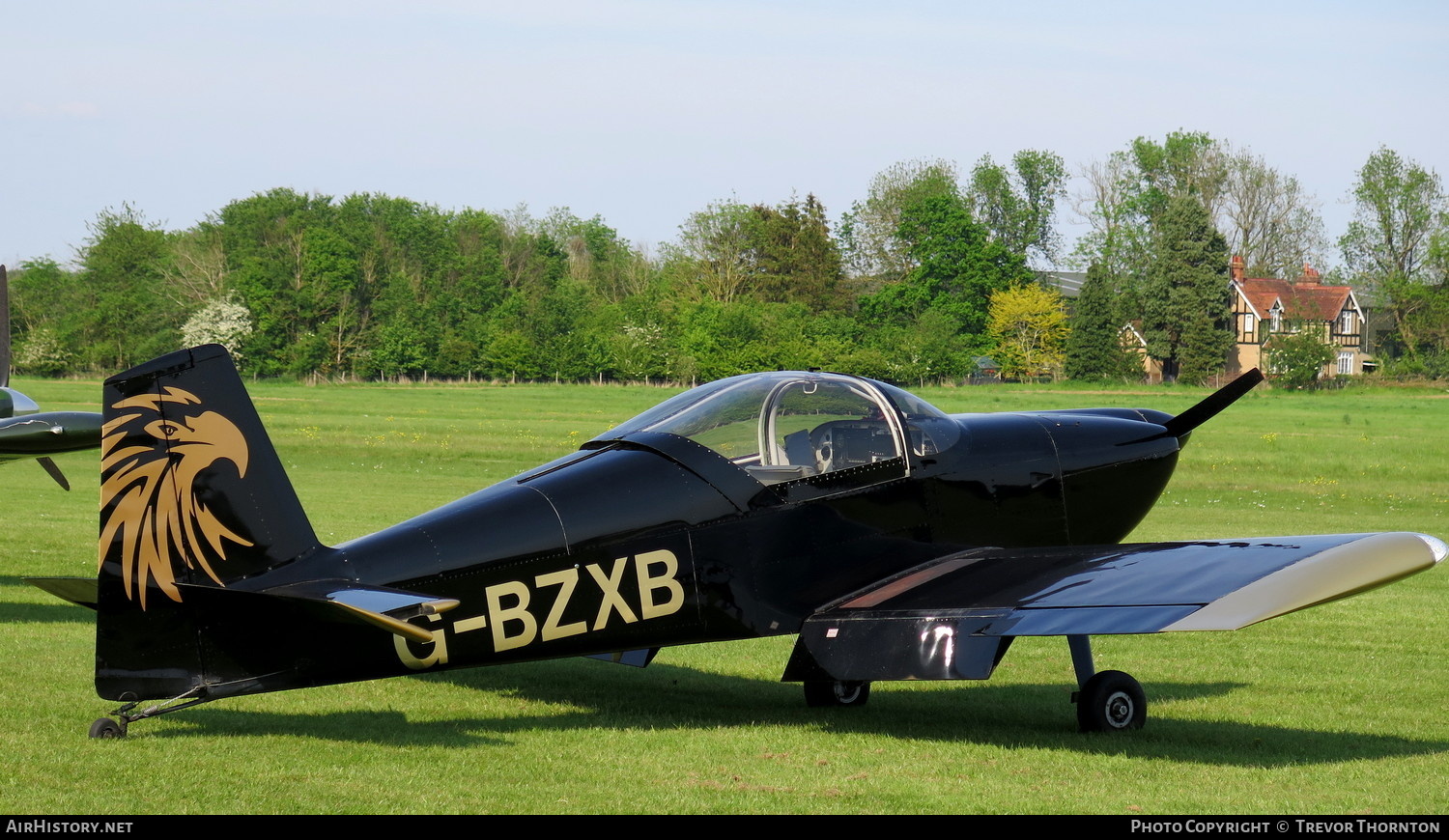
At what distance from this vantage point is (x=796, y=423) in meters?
7.40

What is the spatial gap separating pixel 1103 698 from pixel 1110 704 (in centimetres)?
8

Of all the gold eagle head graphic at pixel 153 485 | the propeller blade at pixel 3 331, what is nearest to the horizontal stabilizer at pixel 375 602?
the gold eagle head graphic at pixel 153 485

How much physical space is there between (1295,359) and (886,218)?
33995mm

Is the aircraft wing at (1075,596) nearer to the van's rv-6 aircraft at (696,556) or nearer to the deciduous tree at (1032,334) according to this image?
the van's rv-6 aircraft at (696,556)

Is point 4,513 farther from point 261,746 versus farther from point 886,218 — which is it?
point 886,218

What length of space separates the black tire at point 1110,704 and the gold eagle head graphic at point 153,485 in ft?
14.9

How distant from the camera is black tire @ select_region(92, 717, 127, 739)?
6.15 metres

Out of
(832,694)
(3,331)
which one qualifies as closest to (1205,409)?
(832,694)

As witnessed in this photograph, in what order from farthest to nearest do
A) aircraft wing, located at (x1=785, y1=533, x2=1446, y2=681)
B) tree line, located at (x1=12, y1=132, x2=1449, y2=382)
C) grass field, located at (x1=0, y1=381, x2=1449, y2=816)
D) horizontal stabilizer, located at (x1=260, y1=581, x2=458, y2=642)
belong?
tree line, located at (x1=12, y1=132, x2=1449, y2=382), aircraft wing, located at (x1=785, y1=533, x2=1446, y2=681), grass field, located at (x1=0, y1=381, x2=1449, y2=816), horizontal stabilizer, located at (x1=260, y1=581, x2=458, y2=642)

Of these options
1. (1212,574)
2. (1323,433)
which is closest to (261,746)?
(1212,574)

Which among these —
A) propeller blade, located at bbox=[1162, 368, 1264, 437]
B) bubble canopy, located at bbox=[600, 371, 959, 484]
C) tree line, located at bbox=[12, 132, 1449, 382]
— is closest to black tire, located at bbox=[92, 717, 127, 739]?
bubble canopy, located at bbox=[600, 371, 959, 484]

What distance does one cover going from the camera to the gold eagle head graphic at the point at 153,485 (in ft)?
18.8

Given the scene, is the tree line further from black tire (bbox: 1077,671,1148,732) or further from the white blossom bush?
black tire (bbox: 1077,671,1148,732)

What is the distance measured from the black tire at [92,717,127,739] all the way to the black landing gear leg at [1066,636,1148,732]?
4.67 meters
